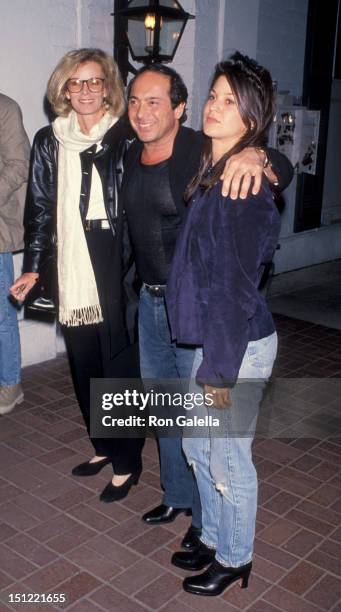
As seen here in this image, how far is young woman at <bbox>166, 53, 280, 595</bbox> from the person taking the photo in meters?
2.17

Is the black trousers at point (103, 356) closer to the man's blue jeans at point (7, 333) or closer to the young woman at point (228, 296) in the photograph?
the young woman at point (228, 296)

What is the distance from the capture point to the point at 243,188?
2.13 meters

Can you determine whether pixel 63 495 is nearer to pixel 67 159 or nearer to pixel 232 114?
pixel 67 159

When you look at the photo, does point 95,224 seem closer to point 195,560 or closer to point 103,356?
point 103,356

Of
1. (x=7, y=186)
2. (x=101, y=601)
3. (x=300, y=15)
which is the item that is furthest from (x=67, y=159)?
(x=300, y=15)

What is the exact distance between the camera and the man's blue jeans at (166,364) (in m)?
2.87

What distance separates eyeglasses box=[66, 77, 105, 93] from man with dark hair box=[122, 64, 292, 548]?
1.18ft

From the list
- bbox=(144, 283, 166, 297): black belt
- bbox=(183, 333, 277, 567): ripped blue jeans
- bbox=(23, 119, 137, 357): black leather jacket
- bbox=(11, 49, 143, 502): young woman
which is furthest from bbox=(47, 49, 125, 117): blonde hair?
bbox=(183, 333, 277, 567): ripped blue jeans

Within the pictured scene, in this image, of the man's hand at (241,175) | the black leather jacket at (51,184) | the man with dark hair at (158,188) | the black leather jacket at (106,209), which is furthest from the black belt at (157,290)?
the man's hand at (241,175)

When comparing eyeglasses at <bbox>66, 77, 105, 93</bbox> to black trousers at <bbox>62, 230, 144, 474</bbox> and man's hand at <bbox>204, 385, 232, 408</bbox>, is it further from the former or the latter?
man's hand at <bbox>204, 385, 232, 408</bbox>

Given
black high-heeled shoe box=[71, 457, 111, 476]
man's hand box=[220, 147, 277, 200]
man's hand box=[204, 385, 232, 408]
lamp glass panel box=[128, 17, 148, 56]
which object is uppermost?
lamp glass panel box=[128, 17, 148, 56]

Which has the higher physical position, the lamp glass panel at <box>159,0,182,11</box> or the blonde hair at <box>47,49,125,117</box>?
the lamp glass panel at <box>159,0,182,11</box>

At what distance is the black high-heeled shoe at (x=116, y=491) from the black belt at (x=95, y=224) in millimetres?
1356

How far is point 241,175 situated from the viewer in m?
2.14
